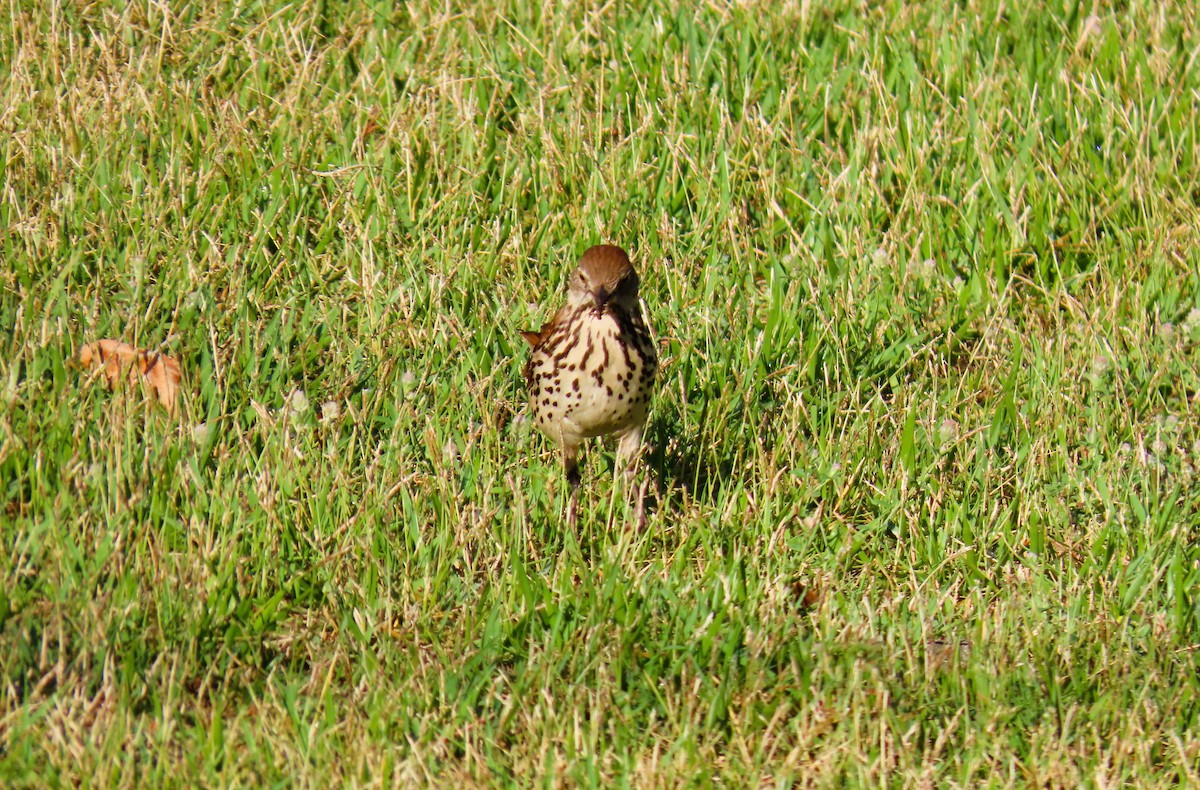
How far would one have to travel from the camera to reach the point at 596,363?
520 centimetres

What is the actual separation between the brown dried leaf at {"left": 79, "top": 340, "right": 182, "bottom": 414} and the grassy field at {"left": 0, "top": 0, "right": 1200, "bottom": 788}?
10cm

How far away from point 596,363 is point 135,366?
152 cm

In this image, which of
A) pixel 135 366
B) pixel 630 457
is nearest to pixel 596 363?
pixel 630 457

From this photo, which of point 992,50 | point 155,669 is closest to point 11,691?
point 155,669

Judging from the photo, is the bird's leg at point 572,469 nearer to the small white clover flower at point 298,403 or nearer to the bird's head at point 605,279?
the bird's head at point 605,279

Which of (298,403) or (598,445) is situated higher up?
(298,403)

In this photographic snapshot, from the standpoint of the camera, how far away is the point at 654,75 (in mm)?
7527

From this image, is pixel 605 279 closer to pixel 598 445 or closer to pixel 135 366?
pixel 598 445

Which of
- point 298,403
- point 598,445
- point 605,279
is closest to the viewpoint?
point 605,279

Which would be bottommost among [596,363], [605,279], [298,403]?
[298,403]

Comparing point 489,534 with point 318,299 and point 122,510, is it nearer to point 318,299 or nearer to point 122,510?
point 122,510

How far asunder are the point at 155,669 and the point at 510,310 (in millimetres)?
2438

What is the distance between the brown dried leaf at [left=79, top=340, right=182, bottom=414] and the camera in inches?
207

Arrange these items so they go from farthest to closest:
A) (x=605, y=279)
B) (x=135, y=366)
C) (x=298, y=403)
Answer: (x=135, y=366) → (x=298, y=403) → (x=605, y=279)
